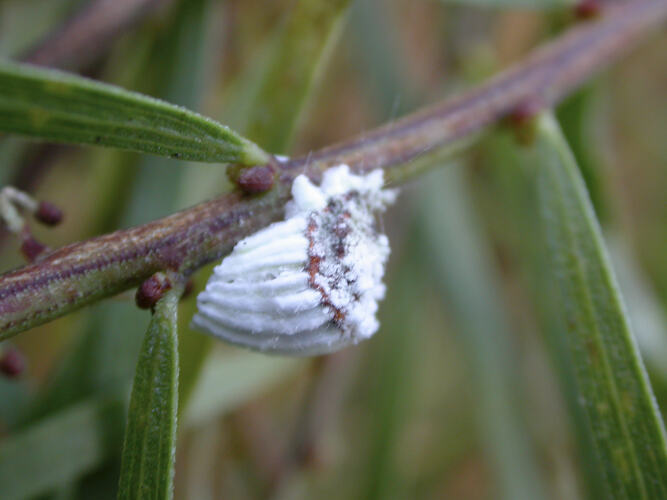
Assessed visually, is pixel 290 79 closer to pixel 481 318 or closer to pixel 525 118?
pixel 525 118

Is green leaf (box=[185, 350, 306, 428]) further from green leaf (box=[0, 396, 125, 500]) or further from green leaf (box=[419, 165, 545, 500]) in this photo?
green leaf (box=[419, 165, 545, 500])

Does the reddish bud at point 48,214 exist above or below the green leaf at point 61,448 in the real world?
above

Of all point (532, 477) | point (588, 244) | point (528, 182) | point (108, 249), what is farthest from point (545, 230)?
point (532, 477)

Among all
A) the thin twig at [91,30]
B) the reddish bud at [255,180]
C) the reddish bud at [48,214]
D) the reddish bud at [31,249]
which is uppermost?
the thin twig at [91,30]

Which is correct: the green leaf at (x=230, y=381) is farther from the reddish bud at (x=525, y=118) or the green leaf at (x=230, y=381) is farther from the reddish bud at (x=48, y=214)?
the reddish bud at (x=525, y=118)

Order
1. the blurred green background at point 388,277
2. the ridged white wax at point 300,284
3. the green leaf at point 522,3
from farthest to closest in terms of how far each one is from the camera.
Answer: the green leaf at point 522,3
the blurred green background at point 388,277
the ridged white wax at point 300,284

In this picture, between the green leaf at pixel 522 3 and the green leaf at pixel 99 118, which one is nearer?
the green leaf at pixel 99 118

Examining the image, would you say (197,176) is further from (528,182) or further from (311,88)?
(528,182)

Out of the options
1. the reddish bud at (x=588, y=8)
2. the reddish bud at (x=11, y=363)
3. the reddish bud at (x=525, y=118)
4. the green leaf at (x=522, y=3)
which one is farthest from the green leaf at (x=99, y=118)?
the reddish bud at (x=588, y=8)
